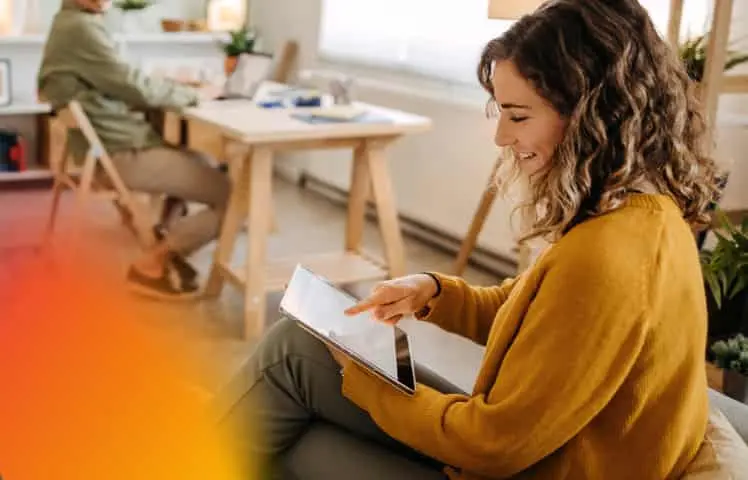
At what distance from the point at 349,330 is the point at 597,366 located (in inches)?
17.0

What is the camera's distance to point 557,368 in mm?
975

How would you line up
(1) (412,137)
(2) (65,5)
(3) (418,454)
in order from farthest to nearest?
(1) (412,137), (2) (65,5), (3) (418,454)

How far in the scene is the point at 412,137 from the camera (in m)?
3.64

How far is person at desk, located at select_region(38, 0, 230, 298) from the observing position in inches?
112

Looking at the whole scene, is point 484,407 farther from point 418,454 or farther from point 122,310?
point 122,310

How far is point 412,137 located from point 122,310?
1345 millimetres

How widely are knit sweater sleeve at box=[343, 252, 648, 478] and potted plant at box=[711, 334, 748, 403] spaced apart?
3.52ft

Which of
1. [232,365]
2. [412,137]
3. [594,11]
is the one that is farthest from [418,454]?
[412,137]

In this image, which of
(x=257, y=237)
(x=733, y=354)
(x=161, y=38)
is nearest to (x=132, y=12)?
(x=161, y=38)

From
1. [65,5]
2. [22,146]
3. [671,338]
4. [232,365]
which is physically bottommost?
[232,365]

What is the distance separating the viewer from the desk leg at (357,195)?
9.49ft

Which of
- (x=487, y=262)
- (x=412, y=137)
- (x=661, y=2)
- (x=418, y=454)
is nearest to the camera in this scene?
(x=418, y=454)

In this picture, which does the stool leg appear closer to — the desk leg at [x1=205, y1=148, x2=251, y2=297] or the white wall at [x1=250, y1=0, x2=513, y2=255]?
the white wall at [x1=250, y1=0, x2=513, y2=255]
